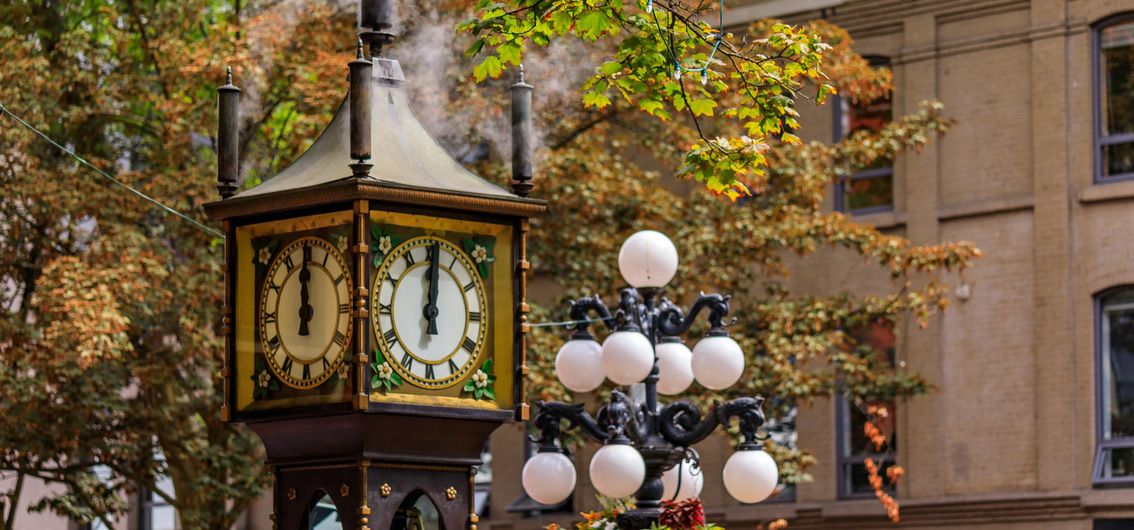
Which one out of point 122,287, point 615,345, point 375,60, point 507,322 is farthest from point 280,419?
point 122,287

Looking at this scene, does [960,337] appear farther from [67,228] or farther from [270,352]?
[270,352]

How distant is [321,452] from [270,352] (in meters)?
0.39

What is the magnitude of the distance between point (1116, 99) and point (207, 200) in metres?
10.2

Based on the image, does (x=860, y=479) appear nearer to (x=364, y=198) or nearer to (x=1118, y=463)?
(x=1118, y=463)

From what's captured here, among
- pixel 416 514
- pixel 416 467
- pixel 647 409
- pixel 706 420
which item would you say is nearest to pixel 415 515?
pixel 416 514

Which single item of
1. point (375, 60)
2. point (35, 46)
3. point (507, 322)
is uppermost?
point (35, 46)

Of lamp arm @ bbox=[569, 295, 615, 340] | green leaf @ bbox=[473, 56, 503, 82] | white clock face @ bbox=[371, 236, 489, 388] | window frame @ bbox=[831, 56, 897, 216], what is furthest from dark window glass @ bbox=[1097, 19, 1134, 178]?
white clock face @ bbox=[371, 236, 489, 388]

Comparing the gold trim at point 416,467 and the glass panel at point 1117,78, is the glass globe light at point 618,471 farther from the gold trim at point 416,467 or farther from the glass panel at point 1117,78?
the glass panel at point 1117,78

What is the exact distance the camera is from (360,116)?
5.52 m

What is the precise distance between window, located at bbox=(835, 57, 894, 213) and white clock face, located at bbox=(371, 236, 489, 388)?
64.0 ft

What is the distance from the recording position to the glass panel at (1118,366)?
2270 centimetres

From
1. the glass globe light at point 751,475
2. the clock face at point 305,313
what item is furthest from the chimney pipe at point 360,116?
the glass globe light at point 751,475

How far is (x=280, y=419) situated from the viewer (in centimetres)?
562

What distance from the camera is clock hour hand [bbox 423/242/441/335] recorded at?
5703 mm
